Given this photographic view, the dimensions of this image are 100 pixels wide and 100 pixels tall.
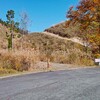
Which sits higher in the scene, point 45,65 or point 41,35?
point 41,35

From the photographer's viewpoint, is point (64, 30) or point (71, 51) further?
point (64, 30)

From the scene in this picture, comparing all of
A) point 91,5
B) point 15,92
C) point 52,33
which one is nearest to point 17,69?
point 15,92

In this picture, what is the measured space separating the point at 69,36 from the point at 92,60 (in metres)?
30.4

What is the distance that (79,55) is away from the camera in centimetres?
3309

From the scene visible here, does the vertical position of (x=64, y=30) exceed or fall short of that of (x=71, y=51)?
it exceeds it

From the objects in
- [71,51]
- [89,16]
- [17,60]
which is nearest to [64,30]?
[89,16]

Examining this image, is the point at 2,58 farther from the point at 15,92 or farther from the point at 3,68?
the point at 15,92

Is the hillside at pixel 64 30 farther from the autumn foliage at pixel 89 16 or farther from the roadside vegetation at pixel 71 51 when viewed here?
the autumn foliage at pixel 89 16

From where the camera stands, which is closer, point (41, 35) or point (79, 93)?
point (79, 93)

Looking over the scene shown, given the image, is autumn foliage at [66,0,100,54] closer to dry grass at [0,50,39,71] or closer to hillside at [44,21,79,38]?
dry grass at [0,50,39,71]

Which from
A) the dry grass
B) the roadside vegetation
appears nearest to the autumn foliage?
the roadside vegetation

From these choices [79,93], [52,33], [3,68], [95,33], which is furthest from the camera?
[52,33]

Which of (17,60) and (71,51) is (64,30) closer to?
(71,51)

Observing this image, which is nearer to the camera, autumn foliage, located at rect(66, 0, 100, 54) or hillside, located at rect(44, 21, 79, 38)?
autumn foliage, located at rect(66, 0, 100, 54)
